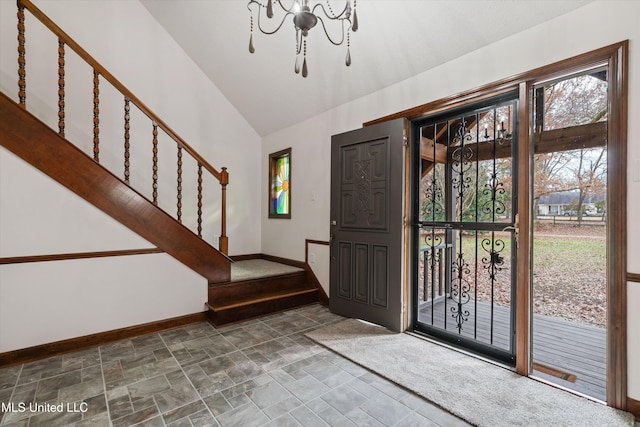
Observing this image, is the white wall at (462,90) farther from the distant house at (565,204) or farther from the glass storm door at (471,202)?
the distant house at (565,204)

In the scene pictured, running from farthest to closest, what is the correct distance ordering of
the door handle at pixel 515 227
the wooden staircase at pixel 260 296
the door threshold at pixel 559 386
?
the wooden staircase at pixel 260 296 < the door handle at pixel 515 227 < the door threshold at pixel 559 386

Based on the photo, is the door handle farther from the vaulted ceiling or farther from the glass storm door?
the vaulted ceiling

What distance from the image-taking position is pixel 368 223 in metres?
3.17

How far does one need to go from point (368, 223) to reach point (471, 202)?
1002 millimetres

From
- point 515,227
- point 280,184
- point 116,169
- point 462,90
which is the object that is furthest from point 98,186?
point 515,227

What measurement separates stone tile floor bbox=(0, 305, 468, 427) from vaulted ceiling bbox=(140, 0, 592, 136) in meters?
2.71

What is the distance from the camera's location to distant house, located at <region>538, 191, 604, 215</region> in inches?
120

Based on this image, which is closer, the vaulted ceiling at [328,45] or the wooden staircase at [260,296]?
the vaulted ceiling at [328,45]

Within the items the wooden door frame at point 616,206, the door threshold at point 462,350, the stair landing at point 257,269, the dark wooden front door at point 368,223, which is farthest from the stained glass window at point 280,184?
the wooden door frame at point 616,206

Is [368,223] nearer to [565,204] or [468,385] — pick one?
[468,385]

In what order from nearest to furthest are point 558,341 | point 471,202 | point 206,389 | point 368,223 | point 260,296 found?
point 206,389, point 471,202, point 558,341, point 368,223, point 260,296

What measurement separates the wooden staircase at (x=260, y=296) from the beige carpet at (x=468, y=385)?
2.70ft

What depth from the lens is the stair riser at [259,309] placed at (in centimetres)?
313

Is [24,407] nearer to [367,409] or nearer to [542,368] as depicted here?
[367,409]
